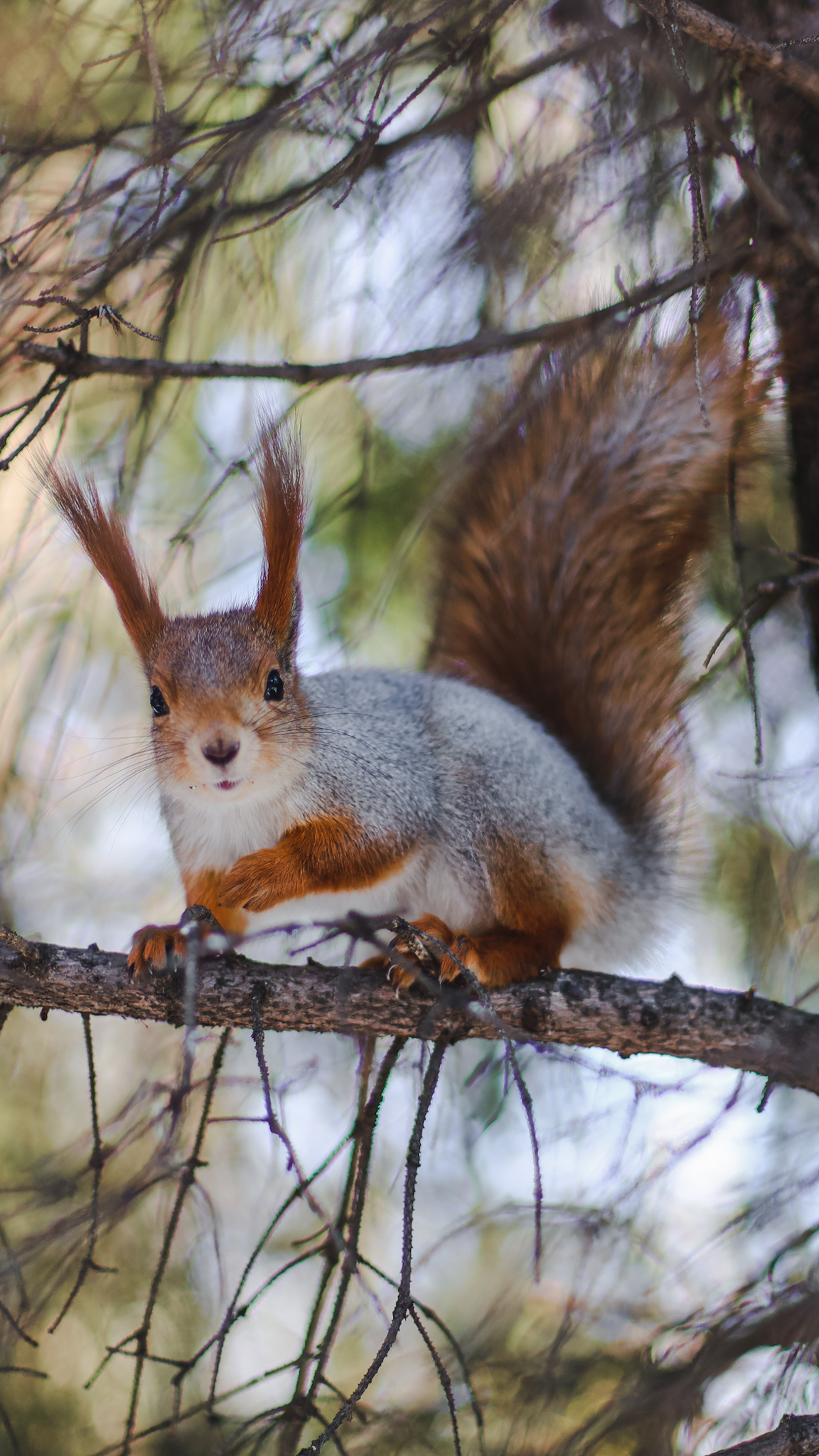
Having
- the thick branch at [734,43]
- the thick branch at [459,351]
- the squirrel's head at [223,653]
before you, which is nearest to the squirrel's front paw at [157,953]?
the squirrel's head at [223,653]

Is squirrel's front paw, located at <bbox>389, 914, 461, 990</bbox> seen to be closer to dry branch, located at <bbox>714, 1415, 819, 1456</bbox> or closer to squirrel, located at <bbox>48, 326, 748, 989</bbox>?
squirrel, located at <bbox>48, 326, 748, 989</bbox>

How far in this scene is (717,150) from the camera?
1.41 metres

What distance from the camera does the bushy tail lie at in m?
1.71

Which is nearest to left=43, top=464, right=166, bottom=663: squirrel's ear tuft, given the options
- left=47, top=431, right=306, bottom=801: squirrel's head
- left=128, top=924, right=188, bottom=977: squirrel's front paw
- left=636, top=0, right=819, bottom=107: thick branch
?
left=47, top=431, right=306, bottom=801: squirrel's head

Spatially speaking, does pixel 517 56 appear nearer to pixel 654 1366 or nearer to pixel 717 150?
pixel 717 150

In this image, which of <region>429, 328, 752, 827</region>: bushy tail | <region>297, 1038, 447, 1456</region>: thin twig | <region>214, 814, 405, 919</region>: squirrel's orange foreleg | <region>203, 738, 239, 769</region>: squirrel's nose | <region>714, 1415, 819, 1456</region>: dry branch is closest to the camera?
<region>297, 1038, 447, 1456</region>: thin twig

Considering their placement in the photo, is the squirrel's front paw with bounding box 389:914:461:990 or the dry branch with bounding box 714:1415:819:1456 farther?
the squirrel's front paw with bounding box 389:914:461:990

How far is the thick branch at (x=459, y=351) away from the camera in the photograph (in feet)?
4.45

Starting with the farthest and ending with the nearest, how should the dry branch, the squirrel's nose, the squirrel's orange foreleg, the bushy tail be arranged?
1. the bushy tail
2. the squirrel's orange foreleg
3. the squirrel's nose
4. the dry branch

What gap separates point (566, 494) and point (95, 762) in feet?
2.85

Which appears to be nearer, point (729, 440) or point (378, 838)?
point (378, 838)

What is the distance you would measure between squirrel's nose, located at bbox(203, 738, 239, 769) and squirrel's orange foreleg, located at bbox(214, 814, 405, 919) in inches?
6.7

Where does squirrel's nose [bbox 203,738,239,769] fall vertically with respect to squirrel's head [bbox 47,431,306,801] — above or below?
below

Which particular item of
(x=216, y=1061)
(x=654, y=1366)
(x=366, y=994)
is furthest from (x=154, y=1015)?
(x=654, y=1366)
